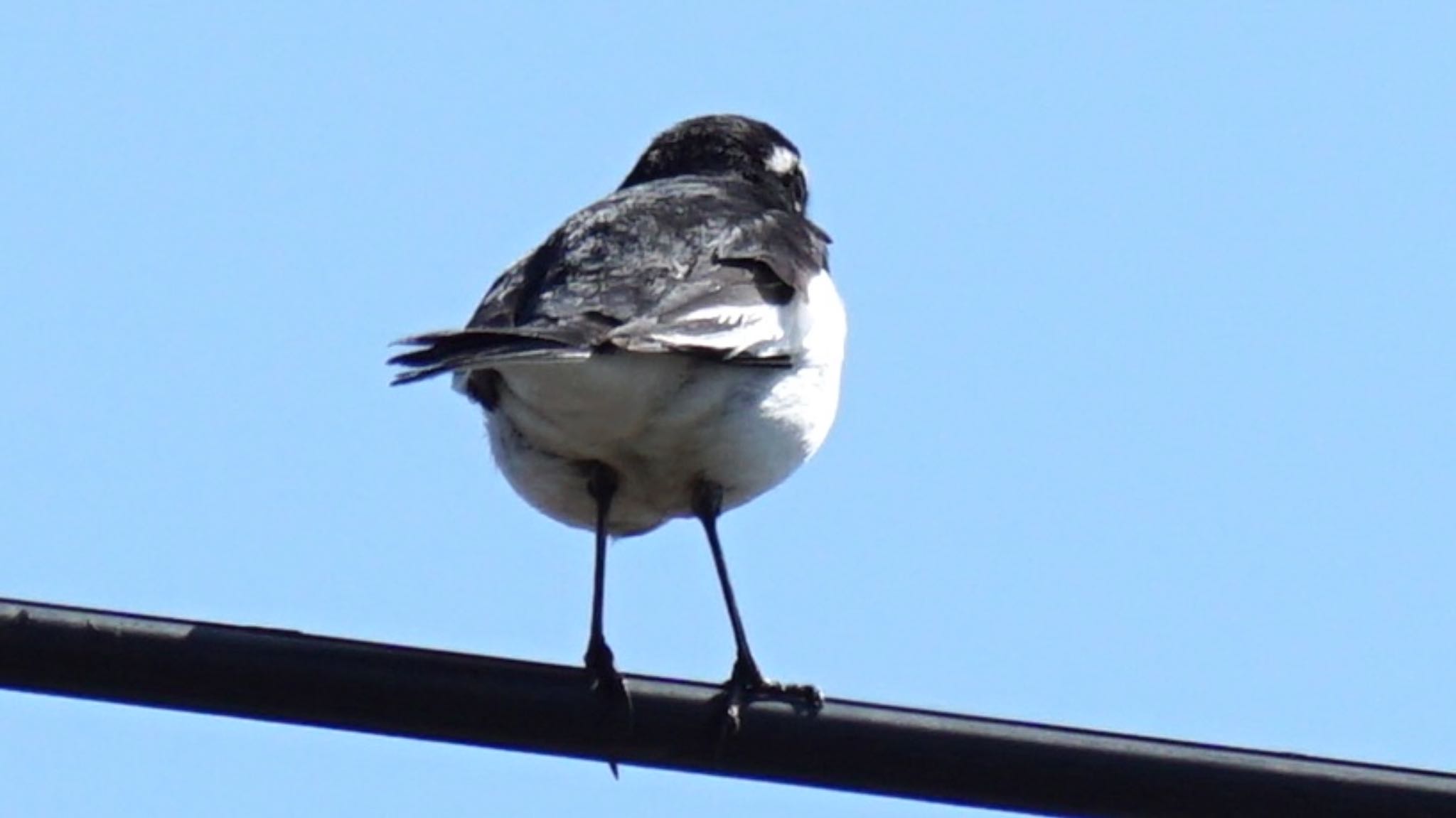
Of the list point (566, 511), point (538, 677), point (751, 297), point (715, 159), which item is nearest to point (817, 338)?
point (751, 297)

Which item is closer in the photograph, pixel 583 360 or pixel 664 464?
pixel 583 360

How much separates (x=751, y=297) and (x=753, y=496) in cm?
80

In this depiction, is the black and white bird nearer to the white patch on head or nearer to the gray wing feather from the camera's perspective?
the gray wing feather

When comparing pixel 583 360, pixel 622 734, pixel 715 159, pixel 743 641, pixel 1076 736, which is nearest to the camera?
pixel 1076 736

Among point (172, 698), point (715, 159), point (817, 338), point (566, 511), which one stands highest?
point (715, 159)

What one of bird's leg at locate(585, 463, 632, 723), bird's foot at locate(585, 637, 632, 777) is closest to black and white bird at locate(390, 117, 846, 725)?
bird's leg at locate(585, 463, 632, 723)

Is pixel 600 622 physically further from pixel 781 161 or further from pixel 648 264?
pixel 781 161

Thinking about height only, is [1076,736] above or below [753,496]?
below

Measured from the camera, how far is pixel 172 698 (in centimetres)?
591

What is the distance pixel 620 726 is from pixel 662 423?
2.75m

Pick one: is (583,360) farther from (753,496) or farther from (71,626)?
(71,626)

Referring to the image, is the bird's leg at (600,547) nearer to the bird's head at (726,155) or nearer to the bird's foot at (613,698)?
the bird's foot at (613,698)

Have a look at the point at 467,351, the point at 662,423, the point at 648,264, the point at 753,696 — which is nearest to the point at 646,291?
the point at 648,264

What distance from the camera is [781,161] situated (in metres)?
12.1
